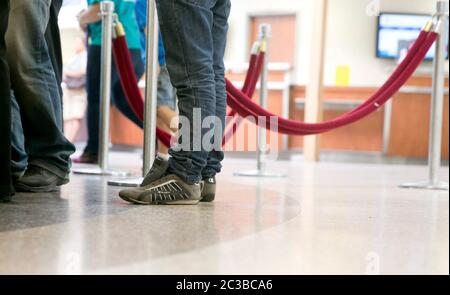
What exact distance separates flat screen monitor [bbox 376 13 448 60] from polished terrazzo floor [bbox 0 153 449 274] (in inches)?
250

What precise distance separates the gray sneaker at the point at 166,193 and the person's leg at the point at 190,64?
34 millimetres

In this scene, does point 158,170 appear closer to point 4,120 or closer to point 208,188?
point 208,188

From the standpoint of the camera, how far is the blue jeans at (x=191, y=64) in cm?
190

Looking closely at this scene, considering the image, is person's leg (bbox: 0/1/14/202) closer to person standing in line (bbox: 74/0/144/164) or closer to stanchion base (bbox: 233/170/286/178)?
person standing in line (bbox: 74/0/144/164)

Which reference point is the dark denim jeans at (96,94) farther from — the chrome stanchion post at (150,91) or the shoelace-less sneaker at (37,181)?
the shoelace-less sneaker at (37,181)

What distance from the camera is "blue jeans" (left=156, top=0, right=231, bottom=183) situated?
74.7 inches

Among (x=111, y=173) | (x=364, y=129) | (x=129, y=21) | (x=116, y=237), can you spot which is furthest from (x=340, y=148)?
(x=116, y=237)

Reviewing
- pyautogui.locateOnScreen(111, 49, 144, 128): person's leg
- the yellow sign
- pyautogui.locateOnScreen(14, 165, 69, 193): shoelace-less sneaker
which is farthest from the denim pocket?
the yellow sign

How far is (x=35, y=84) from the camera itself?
2.23 m

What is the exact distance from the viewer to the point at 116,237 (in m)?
1.45

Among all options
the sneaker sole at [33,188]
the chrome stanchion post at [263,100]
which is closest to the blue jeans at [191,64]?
the sneaker sole at [33,188]

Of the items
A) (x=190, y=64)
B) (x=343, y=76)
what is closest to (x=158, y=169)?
(x=190, y=64)

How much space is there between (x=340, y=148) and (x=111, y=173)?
4871 mm
